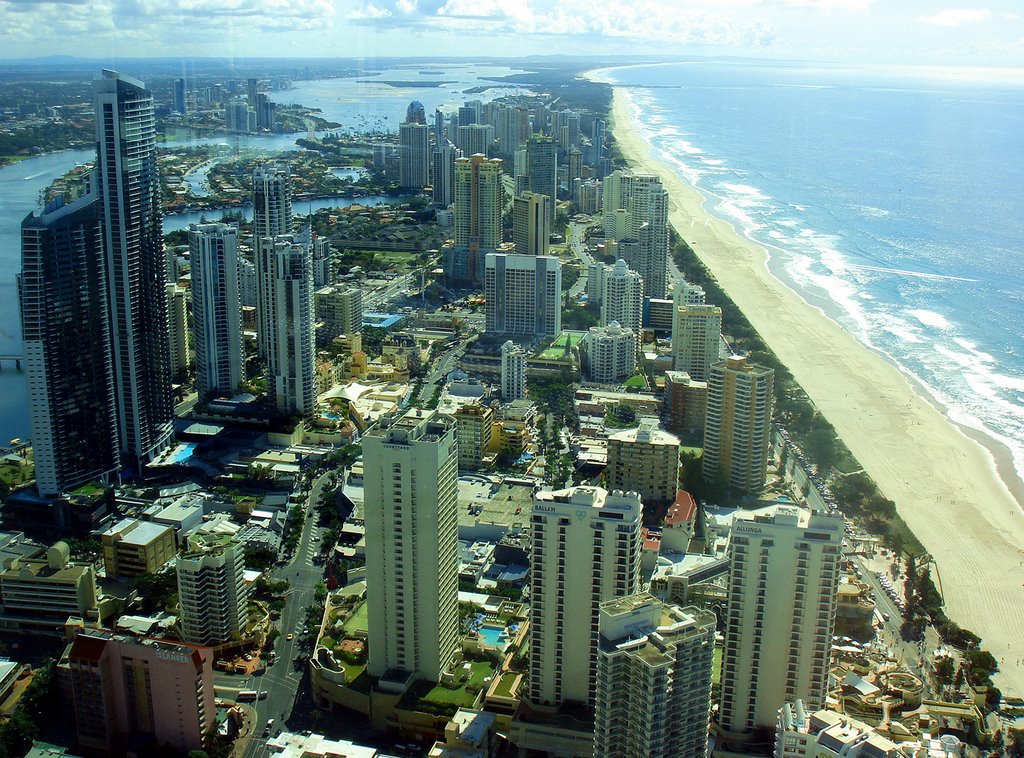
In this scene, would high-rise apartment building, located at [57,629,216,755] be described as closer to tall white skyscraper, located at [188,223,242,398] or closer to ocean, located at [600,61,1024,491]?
tall white skyscraper, located at [188,223,242,398]

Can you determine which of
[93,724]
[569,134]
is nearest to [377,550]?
[93,724]

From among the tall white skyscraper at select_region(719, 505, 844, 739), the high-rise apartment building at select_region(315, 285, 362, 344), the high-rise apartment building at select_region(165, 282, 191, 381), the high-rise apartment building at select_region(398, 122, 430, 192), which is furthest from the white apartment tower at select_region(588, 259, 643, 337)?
the high-rise apartment building at select_region(398, 122, 430, 192)

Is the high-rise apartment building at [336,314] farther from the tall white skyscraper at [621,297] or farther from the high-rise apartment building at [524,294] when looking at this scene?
the tall white skyscraper at [621,297]

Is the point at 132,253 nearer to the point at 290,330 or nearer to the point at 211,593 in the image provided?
the point at 290,330

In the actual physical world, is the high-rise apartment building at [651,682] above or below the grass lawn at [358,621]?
above

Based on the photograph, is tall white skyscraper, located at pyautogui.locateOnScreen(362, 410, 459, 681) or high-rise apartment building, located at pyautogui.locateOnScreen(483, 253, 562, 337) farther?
high-rise apartment building, located at pyautogui.locateOnScreen(483, 253, 562, 337)

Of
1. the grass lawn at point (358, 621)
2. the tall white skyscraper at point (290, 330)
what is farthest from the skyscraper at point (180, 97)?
the grass lawn at point (358, 621)
